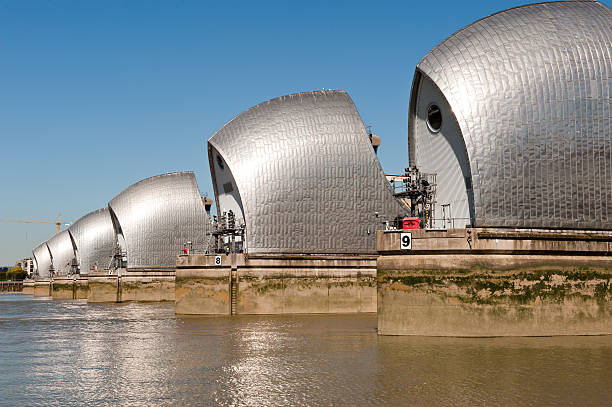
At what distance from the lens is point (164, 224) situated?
75.9 m

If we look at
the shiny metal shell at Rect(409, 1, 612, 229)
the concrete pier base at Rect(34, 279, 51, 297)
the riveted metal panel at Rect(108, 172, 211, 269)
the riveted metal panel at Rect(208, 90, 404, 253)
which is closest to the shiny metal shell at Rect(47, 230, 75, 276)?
the concrete pier base at Rect(34, 279, 51, 297)

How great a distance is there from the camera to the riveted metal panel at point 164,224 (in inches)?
2987

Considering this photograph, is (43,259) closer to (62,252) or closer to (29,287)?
(29,287)

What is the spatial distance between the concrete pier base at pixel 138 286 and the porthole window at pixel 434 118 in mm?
44426

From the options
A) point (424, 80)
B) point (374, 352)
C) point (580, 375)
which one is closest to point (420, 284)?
point (374, 352)

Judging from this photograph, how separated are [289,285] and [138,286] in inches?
1343

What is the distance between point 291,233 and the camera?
5134cm

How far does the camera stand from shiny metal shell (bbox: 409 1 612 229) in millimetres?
34219

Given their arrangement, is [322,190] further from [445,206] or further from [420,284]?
[420,284]

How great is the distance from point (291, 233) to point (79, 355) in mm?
24549

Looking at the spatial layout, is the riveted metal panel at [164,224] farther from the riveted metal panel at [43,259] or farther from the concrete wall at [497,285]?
the riveted metal panel at [43,259]

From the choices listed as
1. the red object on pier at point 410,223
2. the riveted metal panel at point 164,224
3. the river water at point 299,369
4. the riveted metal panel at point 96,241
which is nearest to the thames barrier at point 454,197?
the red object on pier at point 410,223

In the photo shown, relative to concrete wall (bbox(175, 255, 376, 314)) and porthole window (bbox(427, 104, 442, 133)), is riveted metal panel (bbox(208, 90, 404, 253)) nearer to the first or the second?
concrete wall (bbox(175, 255, 376, 314))

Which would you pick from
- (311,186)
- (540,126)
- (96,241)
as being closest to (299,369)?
(540,126)
